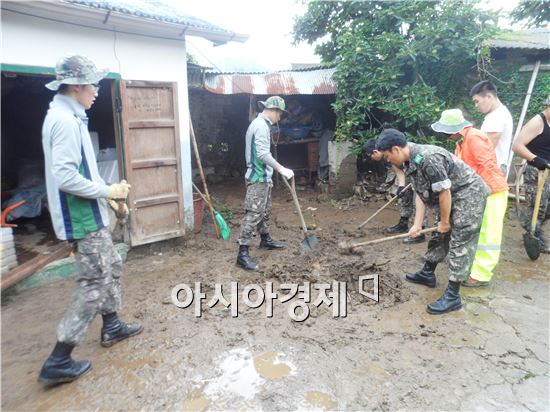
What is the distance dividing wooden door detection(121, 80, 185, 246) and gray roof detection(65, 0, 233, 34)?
0.78 meters

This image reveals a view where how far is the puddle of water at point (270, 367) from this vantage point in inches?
103

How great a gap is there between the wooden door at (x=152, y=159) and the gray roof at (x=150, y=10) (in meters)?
0.78

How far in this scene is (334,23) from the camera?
8328 mm

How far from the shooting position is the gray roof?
386 centimetres

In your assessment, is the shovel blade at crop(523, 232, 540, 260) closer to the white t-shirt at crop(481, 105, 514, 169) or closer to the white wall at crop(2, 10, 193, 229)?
the white t-shirt at crop(481, 105, 514, 169)

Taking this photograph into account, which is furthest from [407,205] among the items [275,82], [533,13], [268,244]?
[533,13]

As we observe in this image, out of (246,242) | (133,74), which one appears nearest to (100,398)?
(246,242)

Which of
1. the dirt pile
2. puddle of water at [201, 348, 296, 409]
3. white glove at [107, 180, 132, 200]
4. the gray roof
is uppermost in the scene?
the gray roof

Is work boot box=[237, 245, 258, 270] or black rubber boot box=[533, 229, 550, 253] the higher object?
black rubber boot box=[533, 229, 550, 253]

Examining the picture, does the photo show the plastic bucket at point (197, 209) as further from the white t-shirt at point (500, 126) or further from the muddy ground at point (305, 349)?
the white t-shirt at point (500, 126)

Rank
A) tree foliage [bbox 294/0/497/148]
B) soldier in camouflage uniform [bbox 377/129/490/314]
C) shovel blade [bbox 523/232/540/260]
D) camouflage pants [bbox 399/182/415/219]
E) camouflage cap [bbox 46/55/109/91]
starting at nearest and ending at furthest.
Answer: camouflage cap [bbox 46/55/109/91] → soldier in camouflage uniform [bbox 377/129/490/314] → shovel blade [bbox 523/232/540/260] → camouflage pants [bbox 399/182/415/219] → tree foliage [bbox 294/0/497/148]

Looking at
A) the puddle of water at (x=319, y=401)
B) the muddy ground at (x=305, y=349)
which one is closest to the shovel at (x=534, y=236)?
the muddy ground at (x=305, y=349)

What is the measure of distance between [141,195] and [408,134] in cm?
486

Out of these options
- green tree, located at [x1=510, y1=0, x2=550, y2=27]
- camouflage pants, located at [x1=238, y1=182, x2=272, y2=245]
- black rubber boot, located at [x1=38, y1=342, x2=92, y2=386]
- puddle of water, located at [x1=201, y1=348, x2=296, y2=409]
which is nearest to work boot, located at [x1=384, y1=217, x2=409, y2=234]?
camouflage pants, located at [x1=238, y1=182, x2=272, y2=245]
